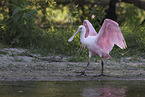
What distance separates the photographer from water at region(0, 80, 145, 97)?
4.78 m

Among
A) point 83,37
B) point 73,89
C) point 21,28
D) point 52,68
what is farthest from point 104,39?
point 21,28

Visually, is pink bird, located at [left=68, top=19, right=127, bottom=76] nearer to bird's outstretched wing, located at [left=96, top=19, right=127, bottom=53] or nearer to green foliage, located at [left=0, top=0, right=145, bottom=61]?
bird's outstretched wing, located at [left=96, top=19, right=127, bottom=53]

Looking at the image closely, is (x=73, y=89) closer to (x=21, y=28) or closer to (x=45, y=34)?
(x=21, y=28)

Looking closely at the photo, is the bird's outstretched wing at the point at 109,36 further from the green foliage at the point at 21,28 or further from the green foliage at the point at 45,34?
the green foliage at the point at 21,28

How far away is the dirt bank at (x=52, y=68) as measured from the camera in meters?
6.38

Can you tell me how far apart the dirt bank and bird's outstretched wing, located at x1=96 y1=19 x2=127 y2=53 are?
2.06 ft

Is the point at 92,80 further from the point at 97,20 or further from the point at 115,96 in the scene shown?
the point at 97,20

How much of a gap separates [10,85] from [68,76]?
1.42 m

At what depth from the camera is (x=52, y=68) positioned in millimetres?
7336

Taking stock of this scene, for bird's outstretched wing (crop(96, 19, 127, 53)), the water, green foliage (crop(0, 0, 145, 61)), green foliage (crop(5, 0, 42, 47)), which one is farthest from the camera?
green foliage (crop(5, 0, 42, 47))

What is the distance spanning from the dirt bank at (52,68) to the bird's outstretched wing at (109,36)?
0.63 metres

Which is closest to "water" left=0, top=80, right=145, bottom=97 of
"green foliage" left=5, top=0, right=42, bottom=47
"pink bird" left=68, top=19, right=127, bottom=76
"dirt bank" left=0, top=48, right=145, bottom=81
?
"dirt bank" left=0, top=48, right=145, bottom=81

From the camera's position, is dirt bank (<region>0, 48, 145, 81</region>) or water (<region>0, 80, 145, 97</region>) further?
dirt bank (<region>0, 48, 145, 81</region>)

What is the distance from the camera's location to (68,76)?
648 cm
